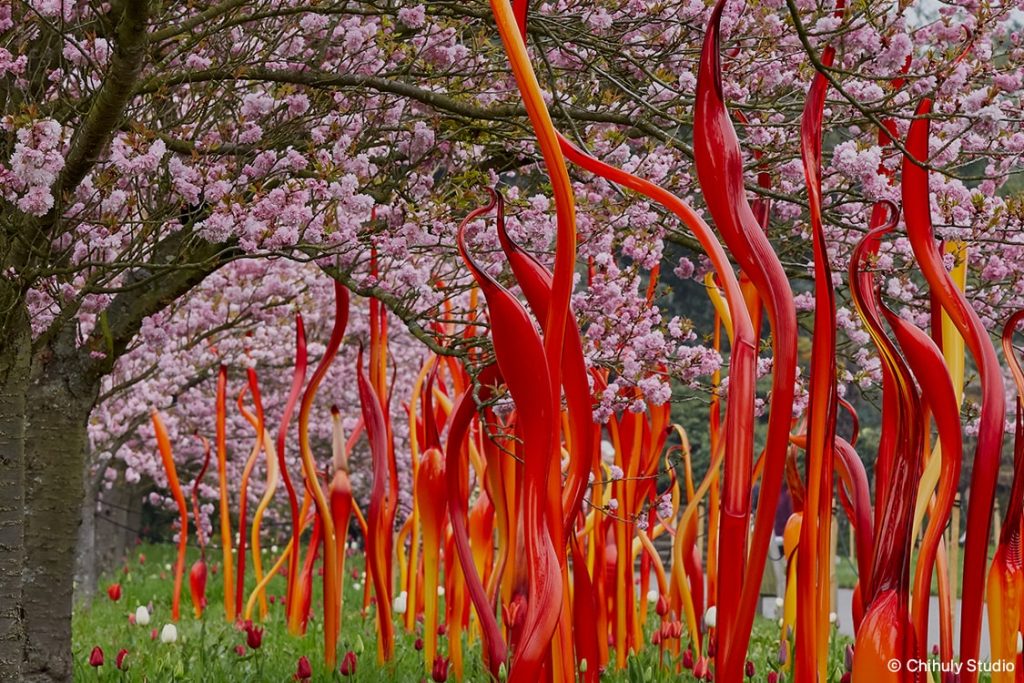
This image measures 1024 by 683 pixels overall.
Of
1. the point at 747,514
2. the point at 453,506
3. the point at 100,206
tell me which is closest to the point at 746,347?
the point at 747,514

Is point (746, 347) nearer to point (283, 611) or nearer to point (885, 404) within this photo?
point (885, 404)

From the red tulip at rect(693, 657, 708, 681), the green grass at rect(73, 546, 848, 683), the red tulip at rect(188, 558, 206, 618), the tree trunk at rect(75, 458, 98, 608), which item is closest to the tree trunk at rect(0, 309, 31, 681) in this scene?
the green grass at rect(73, 546, 848, 683)

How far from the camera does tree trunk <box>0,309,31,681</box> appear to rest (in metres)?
3.31

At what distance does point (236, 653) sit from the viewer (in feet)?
16.9

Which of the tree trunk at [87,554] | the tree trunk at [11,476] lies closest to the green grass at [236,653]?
the tree trunk at [87,554]

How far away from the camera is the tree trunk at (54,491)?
4230 millimetres

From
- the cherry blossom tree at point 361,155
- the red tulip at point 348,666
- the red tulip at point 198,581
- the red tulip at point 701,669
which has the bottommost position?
the red tulip at point 348,666

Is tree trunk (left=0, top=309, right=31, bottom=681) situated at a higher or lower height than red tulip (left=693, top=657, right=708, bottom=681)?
higher

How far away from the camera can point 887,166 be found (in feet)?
13.8

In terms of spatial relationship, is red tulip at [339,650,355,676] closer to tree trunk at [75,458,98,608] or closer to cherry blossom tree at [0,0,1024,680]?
cherry blossom tree at [0,0,1024,680]

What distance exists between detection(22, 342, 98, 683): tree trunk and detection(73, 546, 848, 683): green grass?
31 centimetres

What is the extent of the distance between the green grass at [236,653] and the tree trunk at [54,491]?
31 centimetres

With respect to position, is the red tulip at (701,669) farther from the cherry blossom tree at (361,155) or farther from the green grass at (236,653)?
the cherry blossom tree at (361,155)

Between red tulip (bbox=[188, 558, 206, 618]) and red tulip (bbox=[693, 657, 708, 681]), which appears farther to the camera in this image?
red tulip (bbox=[188, 558, 206, 618])
